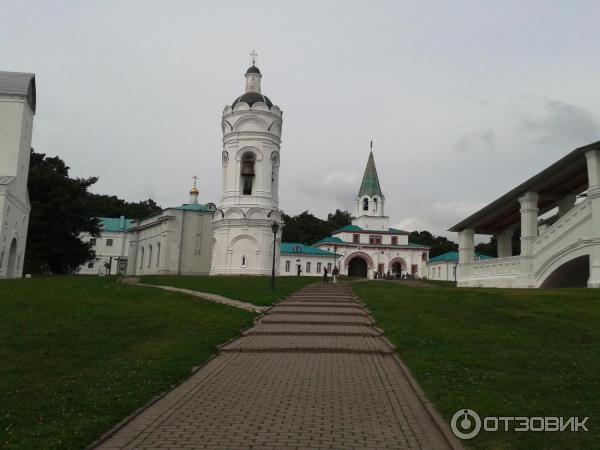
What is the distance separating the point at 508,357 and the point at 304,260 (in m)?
62.2

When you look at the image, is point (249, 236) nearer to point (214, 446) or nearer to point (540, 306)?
point (540, 306)

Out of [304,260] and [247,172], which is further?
[304,260]

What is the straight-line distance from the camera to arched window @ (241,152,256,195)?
4338 cm

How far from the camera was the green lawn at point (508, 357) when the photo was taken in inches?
248

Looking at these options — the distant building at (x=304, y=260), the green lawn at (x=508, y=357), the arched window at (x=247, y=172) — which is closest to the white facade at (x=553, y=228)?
the green lawn at (x=508, y=357)

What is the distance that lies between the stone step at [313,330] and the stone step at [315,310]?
8.67ft

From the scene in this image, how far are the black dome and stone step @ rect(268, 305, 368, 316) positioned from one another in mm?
Result: 28787

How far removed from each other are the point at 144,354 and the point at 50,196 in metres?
35.7

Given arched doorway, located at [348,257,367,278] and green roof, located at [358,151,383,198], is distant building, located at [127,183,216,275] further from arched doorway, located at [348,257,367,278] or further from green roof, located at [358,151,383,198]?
green roof, located at [358,151,383,198]

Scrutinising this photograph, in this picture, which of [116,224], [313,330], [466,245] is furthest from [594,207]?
[116,224]

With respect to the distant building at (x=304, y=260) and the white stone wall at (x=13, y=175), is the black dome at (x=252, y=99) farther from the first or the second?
the distant building at (x=304, y=260)

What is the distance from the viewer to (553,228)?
25.7m

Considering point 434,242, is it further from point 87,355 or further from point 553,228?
point 87,355

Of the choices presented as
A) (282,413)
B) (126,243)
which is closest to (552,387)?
(282,413)
